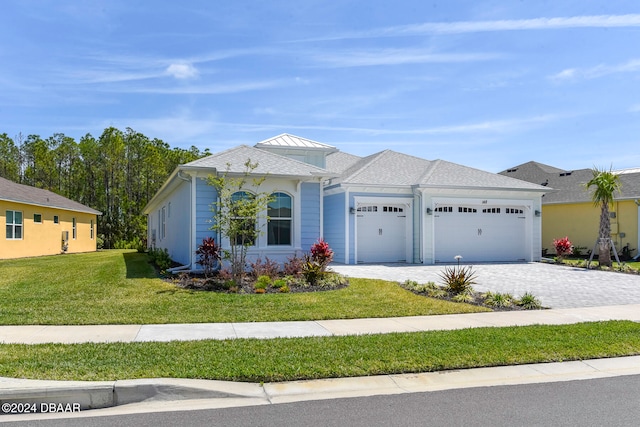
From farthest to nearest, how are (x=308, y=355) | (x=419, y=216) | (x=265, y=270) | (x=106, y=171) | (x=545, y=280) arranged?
1. (x=106, y=171)
2. (x=419, y=216)
3. (x=545, y=280)
4. (x=265, y=270)
5. (x=308, y=355)

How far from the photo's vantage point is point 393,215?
2138cm

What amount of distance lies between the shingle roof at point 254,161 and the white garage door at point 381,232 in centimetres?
467

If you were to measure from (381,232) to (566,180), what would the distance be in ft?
51.1

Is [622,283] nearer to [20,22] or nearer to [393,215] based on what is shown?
[393,215]

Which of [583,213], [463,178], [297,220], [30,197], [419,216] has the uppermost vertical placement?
[463,178]

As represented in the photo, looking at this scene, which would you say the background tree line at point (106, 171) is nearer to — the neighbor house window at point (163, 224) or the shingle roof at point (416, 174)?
the neighbor house window at point (163, 224)

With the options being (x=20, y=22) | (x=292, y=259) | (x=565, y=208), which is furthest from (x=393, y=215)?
(x=20, y=22)

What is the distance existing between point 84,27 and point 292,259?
30.2 feet

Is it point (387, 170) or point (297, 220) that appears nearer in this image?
point (297, 220)

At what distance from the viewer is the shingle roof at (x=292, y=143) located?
77.0 ft

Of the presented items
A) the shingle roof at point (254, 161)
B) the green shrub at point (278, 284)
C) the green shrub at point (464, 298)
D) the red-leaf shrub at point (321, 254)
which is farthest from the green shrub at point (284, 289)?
the shingle roof at point (254, 161)

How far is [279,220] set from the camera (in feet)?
54.9

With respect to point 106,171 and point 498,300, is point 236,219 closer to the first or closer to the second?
point 498,300

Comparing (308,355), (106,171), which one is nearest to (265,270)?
(308,355)
